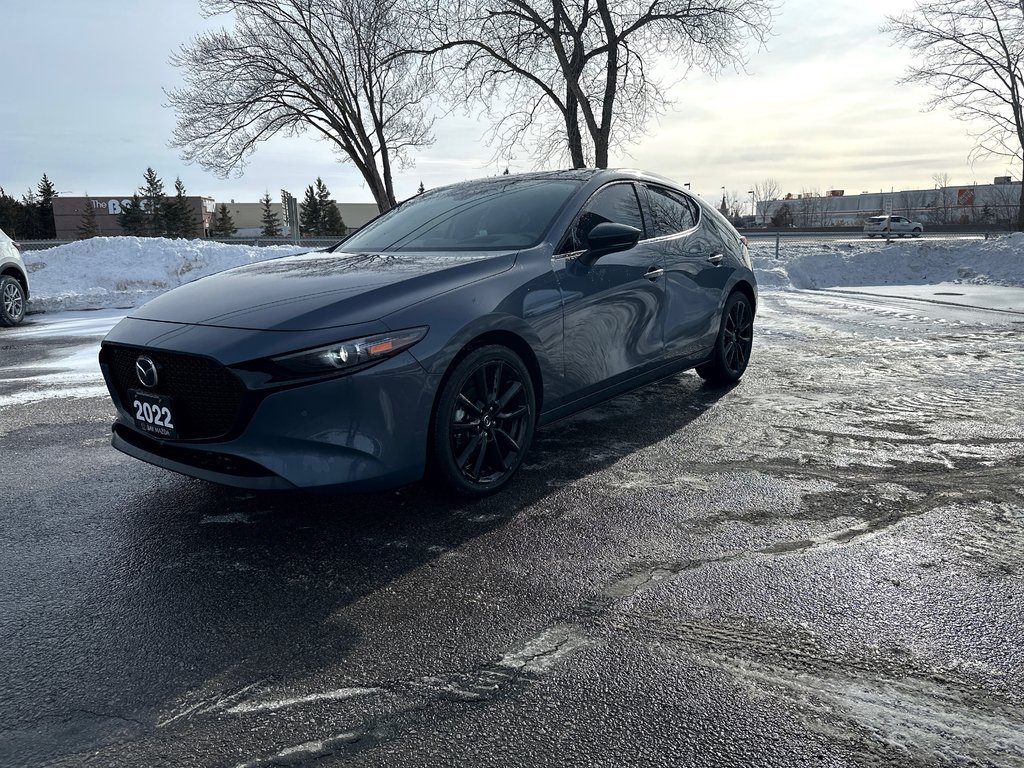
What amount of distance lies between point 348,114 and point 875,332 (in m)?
23.5

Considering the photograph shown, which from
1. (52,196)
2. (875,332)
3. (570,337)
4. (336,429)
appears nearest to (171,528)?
(336,429)

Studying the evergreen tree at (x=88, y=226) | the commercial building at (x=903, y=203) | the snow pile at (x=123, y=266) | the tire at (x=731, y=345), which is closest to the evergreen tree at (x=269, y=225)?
the evergreen tree at (x=88, y=226)

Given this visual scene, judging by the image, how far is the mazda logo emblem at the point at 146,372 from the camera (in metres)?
3.29

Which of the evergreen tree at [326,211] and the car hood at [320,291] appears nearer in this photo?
the car hood at [320,291]

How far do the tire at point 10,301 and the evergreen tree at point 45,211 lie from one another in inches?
3087

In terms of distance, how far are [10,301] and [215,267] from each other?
5991 mm

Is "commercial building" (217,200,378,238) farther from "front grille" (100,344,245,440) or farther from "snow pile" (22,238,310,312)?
"front grille" (100,344,245,440)

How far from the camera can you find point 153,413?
11.0 ft

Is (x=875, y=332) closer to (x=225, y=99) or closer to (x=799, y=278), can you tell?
(x=799, y=278)

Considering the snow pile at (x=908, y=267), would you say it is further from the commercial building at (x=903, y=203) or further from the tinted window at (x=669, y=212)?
the commercial building at (x=903, y=203)

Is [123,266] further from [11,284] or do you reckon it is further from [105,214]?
[105,214]

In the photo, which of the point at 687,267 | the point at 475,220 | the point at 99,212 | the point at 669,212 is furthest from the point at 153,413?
the point at 99,212

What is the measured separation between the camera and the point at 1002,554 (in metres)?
3.08

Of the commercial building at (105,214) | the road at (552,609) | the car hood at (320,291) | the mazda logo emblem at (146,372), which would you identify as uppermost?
the commercial building at (105,214)
